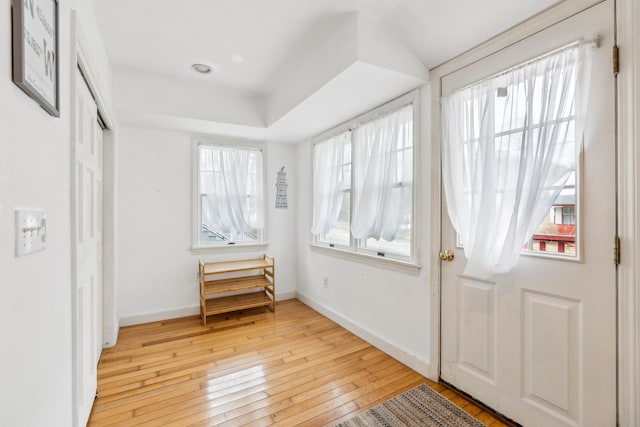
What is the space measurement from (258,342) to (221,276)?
1201 millimetres

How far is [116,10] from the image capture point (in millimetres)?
1882

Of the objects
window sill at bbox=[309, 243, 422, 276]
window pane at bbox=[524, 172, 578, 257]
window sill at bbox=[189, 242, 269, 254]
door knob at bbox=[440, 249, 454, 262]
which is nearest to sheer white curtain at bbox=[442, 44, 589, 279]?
window pane at bbox=[524, 172, 578, 257]

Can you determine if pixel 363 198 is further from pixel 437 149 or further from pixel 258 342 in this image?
pixel 258 342

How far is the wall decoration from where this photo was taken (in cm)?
406

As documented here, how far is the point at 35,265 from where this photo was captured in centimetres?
86

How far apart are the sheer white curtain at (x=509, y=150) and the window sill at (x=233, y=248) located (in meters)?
2.65

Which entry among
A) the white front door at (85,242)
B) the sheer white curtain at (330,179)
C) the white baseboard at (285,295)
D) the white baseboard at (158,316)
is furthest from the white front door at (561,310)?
the white baseboard at (158,316)

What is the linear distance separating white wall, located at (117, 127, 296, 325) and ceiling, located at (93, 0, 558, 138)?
3.17ft

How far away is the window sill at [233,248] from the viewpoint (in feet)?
11.7

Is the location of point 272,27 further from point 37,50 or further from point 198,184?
point 198,184

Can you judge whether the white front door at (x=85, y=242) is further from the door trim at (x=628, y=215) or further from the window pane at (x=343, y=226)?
the door trim at (x=628, y=215)

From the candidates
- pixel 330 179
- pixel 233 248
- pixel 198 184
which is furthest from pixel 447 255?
pixel 198 184

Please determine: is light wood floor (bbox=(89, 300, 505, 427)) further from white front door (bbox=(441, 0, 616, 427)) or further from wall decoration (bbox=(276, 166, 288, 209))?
wall decoration (bbox=(276, 166, 288, 209))

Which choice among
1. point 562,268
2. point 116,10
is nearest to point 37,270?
point 116,10
